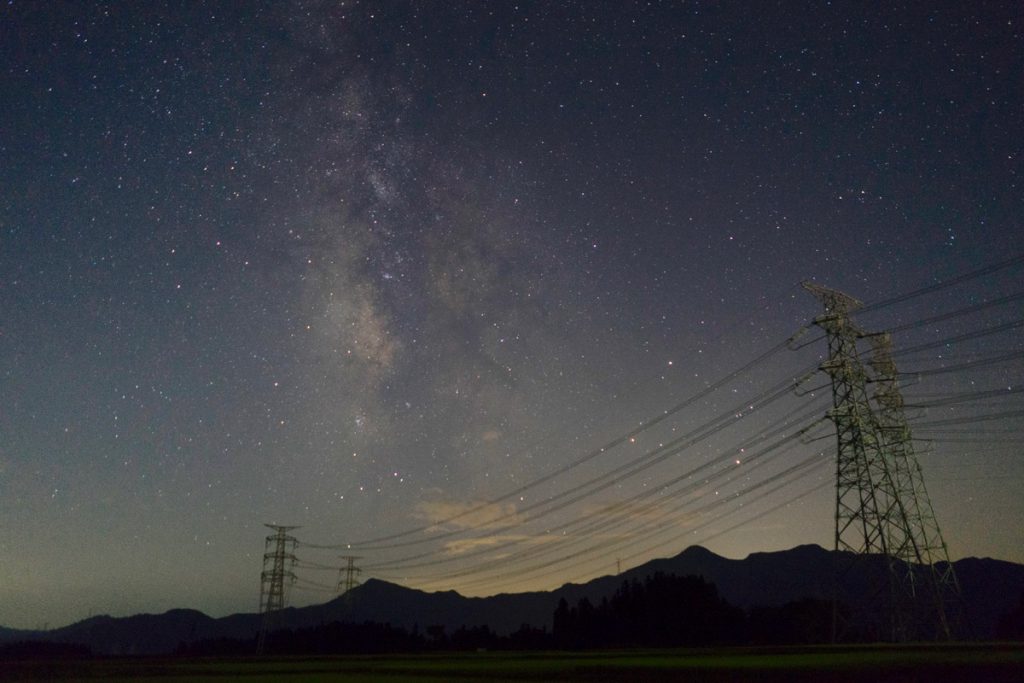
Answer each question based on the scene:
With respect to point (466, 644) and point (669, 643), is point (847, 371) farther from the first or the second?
point (466, 644)

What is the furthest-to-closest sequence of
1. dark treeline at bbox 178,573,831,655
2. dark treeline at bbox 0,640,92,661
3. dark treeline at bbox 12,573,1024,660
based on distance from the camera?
dark treeline at bbox 0,640,92,661
dark treeline at bbox 178,573,831,655
dark treeline at bbox 12,573,1024,660

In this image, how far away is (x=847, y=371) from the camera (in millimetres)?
41906

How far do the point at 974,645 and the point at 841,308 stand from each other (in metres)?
19.9

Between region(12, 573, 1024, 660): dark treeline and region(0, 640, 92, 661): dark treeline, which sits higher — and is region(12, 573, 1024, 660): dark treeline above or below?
above

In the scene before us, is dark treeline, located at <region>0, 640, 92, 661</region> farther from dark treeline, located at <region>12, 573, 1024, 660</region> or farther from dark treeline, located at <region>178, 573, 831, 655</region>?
dark treeline, located at <region>178, 573, 831, 655</region>

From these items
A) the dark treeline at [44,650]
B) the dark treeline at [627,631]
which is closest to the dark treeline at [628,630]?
the dark treeline at [627,631]

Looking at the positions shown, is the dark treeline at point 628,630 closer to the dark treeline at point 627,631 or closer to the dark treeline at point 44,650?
the dark treeline at point 627,631

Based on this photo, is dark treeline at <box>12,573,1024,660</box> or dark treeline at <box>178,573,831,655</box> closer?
dark treeline at <box>12,573,1024,660</box>

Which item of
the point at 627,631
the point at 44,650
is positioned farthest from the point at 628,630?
the point at 44,650

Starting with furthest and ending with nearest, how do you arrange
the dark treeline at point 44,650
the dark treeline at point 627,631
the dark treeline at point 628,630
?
the dark treeline at point 44,650
the dark treeline at point 628,630
the dark treeline at point 627,631

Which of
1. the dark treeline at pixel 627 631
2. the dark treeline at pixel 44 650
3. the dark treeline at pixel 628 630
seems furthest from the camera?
the dark treeline at pixel 44 650

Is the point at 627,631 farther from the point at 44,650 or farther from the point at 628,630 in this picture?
the point at 44,650

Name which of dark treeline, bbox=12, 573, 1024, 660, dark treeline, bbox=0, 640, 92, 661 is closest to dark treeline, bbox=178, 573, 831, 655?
dark treeline, bbox=12, 573, 1024, 660

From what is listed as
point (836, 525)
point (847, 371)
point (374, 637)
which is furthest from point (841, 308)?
point (374, 637)
